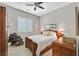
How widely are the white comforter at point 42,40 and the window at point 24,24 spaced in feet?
0.56

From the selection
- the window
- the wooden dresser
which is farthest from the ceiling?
the wooden dresser

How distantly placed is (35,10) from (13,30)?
1.65 feet

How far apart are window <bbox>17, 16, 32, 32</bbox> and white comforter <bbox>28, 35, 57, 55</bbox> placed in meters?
0.17

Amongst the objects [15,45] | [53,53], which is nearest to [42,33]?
[53,53]

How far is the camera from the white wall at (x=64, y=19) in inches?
68.9

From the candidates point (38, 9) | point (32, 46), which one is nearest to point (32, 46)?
point (32, 46)

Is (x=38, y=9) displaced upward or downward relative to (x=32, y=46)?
upward

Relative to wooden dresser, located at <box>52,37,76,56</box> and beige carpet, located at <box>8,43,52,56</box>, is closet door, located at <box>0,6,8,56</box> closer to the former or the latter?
beige carpet, located at <box>8,43,52,56</box>

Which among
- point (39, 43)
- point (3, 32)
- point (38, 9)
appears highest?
point (38, 9)

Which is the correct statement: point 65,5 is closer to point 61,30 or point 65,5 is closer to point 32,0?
point 61,30

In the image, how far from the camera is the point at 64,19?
180 centimetres

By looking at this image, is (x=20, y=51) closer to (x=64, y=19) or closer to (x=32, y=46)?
(x=32, y=46)

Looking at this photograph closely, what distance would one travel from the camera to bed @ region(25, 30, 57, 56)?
178 centimetres

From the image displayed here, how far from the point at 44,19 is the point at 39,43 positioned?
0.43 m
